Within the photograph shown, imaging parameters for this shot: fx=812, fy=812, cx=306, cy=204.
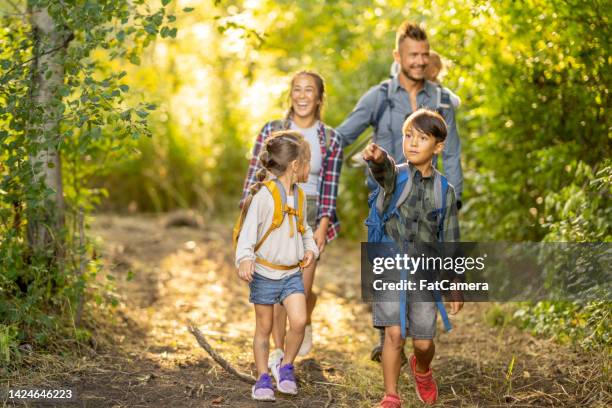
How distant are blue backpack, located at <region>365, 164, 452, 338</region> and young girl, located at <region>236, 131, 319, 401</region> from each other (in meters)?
0.42

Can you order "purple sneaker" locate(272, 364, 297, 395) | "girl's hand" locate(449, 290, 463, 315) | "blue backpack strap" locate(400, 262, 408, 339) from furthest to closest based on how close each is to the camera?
"purple sneaker" locate(272, 364, 297, 395)
"girl's hand" locate(449, 290, 463, 315)
"blue backpack strap" locate(400, 262, 408, 339)

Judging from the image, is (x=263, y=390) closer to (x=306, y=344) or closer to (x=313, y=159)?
(x=306, y=344)

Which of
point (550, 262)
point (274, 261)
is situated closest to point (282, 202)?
point (274, 261)

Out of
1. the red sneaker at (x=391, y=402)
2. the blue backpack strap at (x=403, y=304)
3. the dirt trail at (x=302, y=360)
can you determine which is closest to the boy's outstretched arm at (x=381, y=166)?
the blue backpack strap at (x=403, y=304)

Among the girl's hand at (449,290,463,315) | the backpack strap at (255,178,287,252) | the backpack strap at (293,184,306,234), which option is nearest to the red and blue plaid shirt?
the backpack strap at (293,184,306,234)

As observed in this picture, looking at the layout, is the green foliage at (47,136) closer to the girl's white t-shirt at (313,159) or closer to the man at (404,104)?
the girl's white t-shirt at (313,159)

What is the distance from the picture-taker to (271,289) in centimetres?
433

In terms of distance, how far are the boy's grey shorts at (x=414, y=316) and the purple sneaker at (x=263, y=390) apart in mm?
678

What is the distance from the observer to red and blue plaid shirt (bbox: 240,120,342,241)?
5000 mm

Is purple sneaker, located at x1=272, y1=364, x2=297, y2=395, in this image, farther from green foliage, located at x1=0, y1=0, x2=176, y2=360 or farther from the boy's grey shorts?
Result: green foliage, located at x1=0, y1=0, x2=176, y2=360

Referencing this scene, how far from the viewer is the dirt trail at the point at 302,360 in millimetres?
4445

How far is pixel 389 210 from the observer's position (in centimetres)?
415

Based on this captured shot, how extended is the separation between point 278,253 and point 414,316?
2.57 ft

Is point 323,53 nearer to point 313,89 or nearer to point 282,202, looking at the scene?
point 313,89
